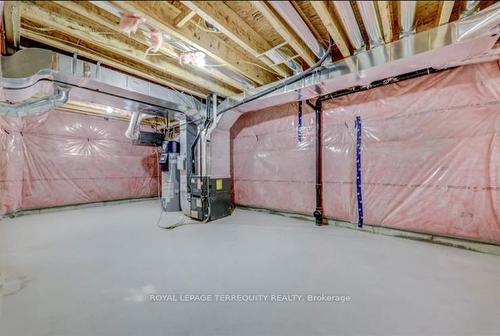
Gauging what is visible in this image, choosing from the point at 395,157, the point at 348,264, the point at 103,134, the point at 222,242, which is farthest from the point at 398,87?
the point at 103,134

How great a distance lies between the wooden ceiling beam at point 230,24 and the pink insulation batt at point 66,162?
4743mm

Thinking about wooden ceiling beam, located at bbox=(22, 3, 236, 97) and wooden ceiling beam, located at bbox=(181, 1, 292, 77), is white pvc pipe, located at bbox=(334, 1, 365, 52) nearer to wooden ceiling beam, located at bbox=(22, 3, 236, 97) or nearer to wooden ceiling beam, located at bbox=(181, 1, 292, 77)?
wooden ceiling beam, located at bbox=(181, 1, 292, 77)

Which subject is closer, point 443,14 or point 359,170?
point 443,14

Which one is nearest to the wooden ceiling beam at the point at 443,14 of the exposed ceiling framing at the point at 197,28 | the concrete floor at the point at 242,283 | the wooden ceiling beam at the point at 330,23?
the exposed ceiling framing at the point at 197,28

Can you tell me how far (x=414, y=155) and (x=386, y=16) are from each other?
1836mm

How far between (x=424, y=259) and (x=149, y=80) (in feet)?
13.9

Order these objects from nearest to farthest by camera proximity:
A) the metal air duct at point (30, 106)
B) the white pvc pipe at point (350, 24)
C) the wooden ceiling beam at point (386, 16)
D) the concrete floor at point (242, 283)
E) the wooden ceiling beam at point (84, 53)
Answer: the concrete floor at point (242, 283), the white pvc pipe at point (350, 24), the wooden ceiling beam at point (386, 16), the wooden ceiling beam at point (84, 53), the metal air duct at point (30, 106)

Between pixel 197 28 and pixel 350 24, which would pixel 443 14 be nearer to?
pixel 350 24

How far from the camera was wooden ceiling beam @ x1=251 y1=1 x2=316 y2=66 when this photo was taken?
1.61 m

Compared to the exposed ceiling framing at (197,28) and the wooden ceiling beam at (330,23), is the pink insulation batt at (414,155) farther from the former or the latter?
the wooden ceiling beam at (330,23)

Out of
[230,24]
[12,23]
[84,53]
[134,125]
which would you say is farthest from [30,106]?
[230,24]

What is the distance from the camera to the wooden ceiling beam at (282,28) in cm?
161

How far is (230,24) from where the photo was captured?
6.40ft

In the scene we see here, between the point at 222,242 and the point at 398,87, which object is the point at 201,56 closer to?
the point at 222,242
